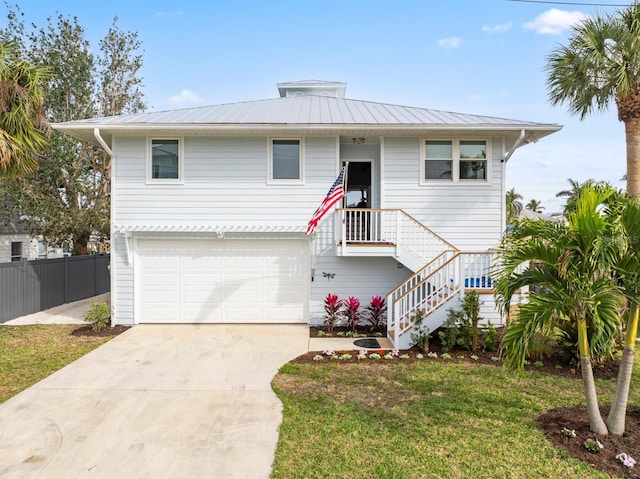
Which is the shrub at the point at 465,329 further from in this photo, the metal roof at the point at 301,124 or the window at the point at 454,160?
the metal roof at the point at 301,124

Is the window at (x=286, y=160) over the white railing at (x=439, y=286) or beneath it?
over

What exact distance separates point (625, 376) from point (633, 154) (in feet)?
→ 24.0

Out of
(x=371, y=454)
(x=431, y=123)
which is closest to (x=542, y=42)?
(x=431, y=123)

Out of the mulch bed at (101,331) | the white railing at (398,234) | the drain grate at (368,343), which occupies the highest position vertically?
the white railing at (398,234)

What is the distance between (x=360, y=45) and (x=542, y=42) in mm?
5085

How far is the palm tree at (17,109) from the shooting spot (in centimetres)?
786

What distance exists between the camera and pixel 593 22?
30.5ft

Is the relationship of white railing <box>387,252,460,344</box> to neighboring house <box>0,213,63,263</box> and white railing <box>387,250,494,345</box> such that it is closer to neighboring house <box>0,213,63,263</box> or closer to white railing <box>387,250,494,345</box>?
white railing <box>387,250,494,345</box>

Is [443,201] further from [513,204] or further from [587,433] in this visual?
[513,204]

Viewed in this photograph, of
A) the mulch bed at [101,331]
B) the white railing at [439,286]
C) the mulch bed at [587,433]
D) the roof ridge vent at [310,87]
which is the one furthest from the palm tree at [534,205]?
the mulch bed at [101,331]

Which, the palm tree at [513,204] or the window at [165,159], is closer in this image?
the window at [165,159]

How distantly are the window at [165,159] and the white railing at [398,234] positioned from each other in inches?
171

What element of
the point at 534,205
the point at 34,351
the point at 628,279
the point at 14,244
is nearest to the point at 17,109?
the point at 34,351

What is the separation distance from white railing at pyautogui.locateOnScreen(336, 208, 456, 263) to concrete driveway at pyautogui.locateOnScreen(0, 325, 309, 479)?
9.63 ft
